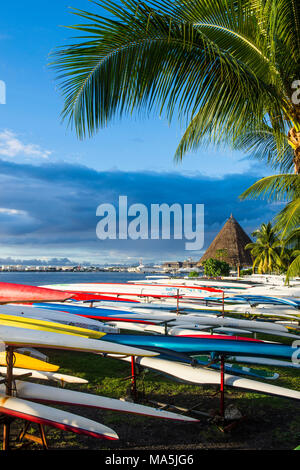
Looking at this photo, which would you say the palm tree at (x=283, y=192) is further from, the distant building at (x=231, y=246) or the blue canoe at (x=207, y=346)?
the distant building at (x=231, y=246)

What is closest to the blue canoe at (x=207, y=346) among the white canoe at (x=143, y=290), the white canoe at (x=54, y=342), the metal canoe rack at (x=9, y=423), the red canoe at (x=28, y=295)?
the red canoe at (x=28, y=295)

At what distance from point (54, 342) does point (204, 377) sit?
1.87m

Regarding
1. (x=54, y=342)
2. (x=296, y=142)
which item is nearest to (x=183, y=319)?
(x=296, y=142)

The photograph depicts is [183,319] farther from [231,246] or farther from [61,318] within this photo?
[231,246]

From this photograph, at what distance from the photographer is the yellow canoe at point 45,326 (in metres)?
3.37

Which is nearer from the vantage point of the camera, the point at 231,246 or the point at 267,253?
the point at 267,253

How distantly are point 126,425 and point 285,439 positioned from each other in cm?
147

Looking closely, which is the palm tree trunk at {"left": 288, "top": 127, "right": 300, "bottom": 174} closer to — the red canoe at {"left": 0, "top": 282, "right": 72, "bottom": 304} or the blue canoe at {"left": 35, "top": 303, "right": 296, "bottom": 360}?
the blue canoe at {"left": 35, "top": 303, "right": 296, "bottom": 360}

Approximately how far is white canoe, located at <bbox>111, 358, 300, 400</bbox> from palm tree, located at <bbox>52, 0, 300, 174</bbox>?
2.33 m

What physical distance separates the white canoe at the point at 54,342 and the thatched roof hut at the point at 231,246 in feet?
110

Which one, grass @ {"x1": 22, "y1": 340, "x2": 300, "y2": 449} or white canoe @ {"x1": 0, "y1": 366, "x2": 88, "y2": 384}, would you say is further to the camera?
white canoe @ {"x1": 0, "y1": 366, "x2": 88, "y2": 384}

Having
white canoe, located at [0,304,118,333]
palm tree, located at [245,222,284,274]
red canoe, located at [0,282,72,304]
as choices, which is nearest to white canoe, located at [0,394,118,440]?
red canoe, located at [0,282,72,304]

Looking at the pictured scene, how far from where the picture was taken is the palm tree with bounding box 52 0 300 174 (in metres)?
3.04

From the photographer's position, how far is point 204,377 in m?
3.72
